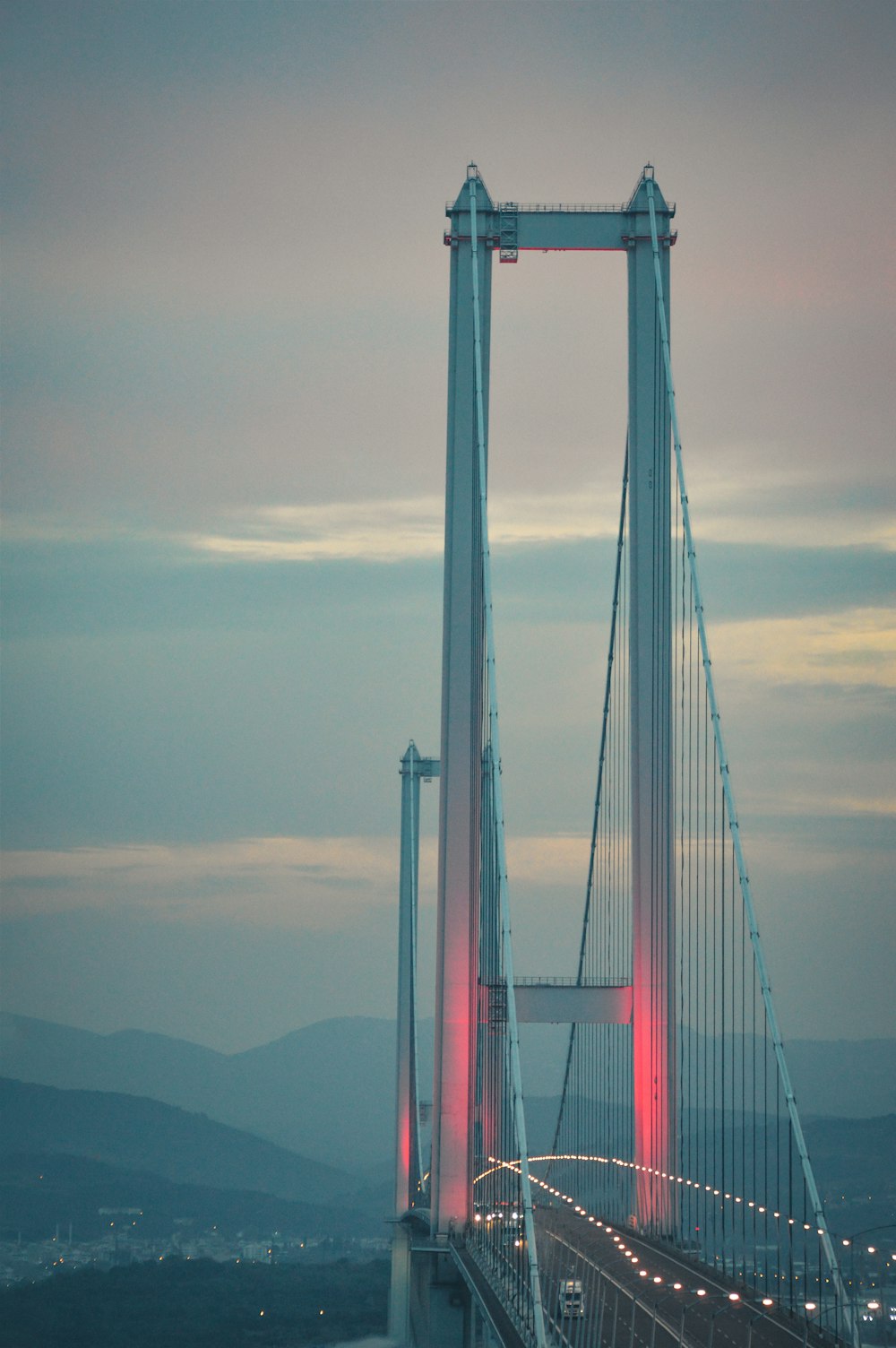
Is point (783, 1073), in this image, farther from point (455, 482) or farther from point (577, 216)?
point (577, 216)

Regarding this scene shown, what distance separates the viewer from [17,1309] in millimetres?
80438

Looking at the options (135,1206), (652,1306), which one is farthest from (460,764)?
(135,1206)

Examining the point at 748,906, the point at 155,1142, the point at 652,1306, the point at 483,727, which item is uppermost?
the point at 155,1142

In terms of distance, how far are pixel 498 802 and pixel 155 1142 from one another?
147 metres

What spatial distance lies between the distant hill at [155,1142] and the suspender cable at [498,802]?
125 meters

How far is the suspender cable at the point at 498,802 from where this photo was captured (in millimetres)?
22750

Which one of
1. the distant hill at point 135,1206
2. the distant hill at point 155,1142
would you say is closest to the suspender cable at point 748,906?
the distant hill at point 135,1206

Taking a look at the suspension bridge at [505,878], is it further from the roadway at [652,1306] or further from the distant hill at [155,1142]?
the distant hill at [155,1142]

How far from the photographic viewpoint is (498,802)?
30391 mm

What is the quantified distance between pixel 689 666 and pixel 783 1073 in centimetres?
982

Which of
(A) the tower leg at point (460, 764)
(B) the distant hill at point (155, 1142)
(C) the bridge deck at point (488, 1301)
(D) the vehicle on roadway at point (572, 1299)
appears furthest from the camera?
(B) the distant hill at point (155, 1142)

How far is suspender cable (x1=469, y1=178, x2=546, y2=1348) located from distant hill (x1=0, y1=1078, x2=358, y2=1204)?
125m

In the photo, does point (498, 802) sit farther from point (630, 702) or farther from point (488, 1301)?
point (488, 1301)

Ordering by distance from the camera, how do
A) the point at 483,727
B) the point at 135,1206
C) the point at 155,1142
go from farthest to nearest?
the point at 155,1142 < the point at 135,1206 < the point at 483,727
